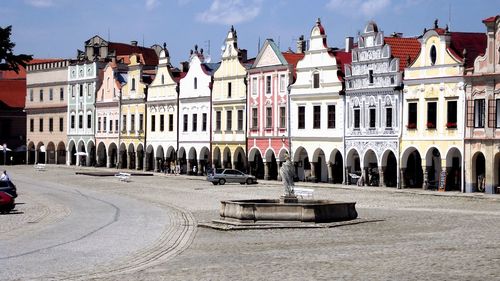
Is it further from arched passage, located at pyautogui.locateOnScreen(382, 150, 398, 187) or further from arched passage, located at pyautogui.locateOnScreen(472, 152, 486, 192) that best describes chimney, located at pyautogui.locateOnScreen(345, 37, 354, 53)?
arched passage, located at pyautogui.locateOnScreen(472, 152, 486, 192)

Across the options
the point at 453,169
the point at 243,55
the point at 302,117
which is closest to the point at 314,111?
the point at 302,117

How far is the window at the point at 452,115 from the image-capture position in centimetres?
5494

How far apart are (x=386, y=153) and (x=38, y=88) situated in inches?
2329

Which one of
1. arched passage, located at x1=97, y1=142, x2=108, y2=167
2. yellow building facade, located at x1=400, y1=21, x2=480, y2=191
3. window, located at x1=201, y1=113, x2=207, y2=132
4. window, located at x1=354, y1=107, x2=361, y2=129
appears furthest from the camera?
arched passage, located at x1=97, y1=142, x2=108, y2=167

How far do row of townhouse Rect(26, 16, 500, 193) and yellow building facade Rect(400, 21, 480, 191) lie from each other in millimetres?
77

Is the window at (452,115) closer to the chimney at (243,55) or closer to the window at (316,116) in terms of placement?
the window at (316,116)

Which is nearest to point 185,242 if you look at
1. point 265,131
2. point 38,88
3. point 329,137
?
point 329,137

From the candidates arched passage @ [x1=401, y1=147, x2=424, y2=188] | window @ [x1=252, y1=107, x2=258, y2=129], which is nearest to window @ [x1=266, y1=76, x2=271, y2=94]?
window @ [x1=252, y1=107, x2=258, y2=129]

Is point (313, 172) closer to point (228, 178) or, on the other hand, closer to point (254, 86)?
point (228, 178)

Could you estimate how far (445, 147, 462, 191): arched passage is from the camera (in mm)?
55500

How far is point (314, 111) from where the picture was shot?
67.3 m

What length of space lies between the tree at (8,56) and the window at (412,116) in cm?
2632

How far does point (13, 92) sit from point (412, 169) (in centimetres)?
7009

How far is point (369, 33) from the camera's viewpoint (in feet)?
201
